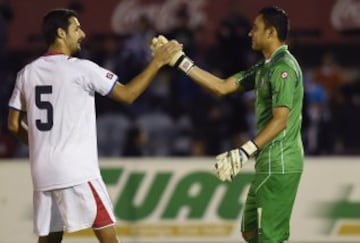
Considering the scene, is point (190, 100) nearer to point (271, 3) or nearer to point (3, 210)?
point (271, 3)

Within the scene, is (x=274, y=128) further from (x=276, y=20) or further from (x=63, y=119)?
(x=63, y=119)

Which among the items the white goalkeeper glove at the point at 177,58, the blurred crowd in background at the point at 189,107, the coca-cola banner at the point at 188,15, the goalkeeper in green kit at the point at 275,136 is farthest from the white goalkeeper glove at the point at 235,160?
the coca-cola banner at the point at 188,15

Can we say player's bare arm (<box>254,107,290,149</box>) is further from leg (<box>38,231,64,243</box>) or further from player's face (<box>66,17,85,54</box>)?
leg (<box>38,231,64,243</box>)

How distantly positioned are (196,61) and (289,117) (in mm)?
8262

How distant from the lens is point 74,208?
29.0 feet

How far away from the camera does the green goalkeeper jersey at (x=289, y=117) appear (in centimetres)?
891

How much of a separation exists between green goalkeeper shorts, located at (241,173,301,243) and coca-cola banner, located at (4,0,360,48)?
8.86 meters

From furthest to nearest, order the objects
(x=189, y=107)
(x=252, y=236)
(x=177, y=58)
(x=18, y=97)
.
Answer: (x=189, y=107) → (x=177, y=58) → (x=252, y=236) → (x=18, y=97)

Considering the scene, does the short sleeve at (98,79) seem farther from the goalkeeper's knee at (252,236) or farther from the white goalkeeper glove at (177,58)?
the goalkeeper's knee at (252,236)

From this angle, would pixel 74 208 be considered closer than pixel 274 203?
Yes

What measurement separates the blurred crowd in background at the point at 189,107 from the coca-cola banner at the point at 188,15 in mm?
381

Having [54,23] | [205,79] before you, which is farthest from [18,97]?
[205,79]

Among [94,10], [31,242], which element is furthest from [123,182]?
[94,10]

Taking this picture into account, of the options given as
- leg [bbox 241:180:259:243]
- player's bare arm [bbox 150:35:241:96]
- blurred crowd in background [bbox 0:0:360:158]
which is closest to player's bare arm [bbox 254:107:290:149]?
leg [bbox 241:180:259:243]
